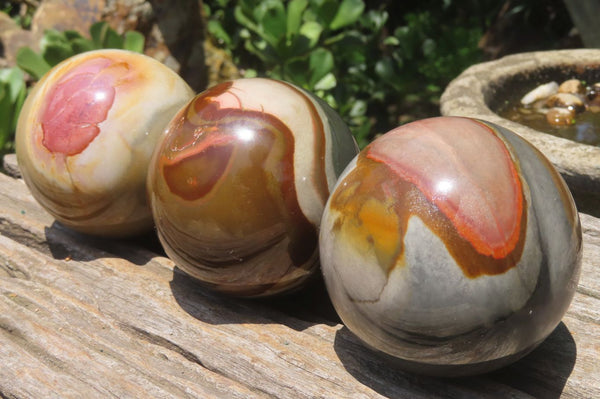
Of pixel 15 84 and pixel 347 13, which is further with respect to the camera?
pixel 347 13

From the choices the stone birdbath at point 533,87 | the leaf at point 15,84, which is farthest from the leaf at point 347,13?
the leaf at point 15,84

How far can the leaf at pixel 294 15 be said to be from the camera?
12.1 feet

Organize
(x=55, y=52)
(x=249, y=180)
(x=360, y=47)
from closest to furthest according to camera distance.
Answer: (x=249, y=180) → (x=55, y=52) → (x=360, y=47)

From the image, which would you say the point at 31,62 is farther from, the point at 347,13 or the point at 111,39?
the point at 347,13

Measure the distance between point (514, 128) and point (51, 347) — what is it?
181 centimetres

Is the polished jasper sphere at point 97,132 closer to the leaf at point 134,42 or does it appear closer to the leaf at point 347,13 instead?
the leaf at point 134,42

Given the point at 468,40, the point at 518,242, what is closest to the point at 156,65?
the point at 518,242

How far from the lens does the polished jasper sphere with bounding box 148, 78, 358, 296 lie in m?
1.78

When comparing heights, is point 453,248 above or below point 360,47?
above

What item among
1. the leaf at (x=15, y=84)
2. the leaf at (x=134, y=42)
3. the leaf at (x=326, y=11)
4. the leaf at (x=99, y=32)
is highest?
the leaf at (x=99, y=32)

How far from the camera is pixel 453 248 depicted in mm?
1455

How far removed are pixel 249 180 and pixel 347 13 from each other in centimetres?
243

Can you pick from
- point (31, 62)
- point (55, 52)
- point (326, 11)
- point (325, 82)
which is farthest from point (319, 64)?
point (31, 62)

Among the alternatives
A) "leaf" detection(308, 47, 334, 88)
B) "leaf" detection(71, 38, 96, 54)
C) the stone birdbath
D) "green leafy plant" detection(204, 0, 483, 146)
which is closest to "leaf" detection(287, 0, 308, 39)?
"green leafy plant" detection(204, 0, 483, 146)
